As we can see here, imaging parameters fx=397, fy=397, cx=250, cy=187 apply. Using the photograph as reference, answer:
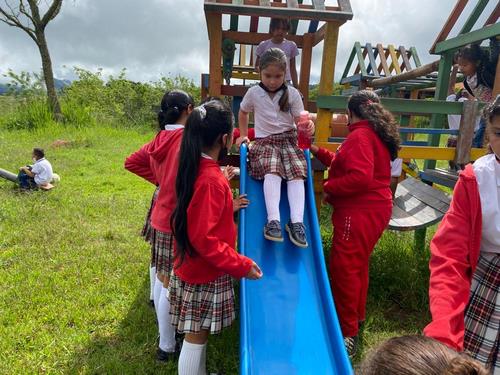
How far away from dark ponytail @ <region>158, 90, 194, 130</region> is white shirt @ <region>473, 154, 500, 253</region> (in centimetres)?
184

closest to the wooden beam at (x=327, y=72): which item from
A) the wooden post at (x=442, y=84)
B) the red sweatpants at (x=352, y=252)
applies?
the red sweatpants at (x=352, y=252)

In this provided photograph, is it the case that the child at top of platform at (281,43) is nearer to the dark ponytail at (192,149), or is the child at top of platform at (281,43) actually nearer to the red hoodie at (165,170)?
the red hoodie at (165,170)

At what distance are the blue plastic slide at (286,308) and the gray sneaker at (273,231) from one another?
0.40 feet

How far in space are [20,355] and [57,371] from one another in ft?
1.14

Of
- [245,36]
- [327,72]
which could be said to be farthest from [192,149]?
[245,36]

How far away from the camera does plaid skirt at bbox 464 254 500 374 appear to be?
149 centimetres

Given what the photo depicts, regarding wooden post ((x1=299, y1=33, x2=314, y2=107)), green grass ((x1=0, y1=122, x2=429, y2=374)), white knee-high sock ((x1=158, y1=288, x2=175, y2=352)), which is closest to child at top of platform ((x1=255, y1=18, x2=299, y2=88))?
wooden post ((x1=299, y1=33, x2=314, y2=107))

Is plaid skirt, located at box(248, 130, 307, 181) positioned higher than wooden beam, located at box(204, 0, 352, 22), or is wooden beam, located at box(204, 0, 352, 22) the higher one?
wooden beam, located at box(204, 0, 352, 22)

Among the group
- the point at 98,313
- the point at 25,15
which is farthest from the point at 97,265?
the point at 25,15

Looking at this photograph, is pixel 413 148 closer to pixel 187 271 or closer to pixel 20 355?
pixel 187 271

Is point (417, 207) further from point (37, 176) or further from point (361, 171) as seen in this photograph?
point (37, 176)

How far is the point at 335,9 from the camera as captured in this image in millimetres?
3166

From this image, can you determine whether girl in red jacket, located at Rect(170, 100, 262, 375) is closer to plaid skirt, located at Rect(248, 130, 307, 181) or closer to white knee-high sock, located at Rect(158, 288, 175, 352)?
white knee-high sock, located at Rect(158, 288, 175, 352)

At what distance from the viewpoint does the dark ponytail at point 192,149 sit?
6.42 feet
